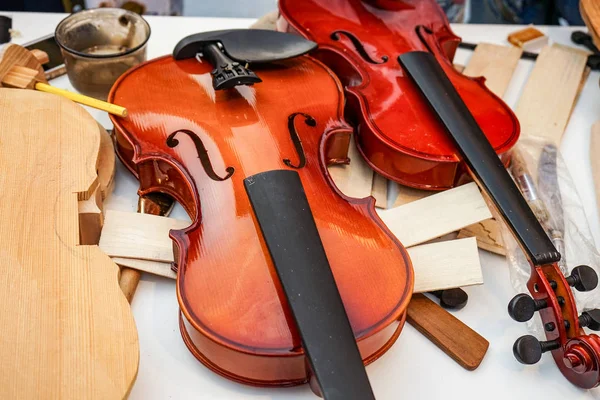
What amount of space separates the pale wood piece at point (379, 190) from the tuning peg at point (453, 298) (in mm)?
248

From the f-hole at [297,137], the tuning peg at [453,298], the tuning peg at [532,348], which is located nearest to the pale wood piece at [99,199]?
the f-hole at [297,137]

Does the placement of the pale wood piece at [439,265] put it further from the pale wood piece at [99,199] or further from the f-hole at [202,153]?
the f-hole at [202,153]

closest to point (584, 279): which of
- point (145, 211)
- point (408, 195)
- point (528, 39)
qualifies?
point (408, 195)

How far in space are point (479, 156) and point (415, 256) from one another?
0.22 m

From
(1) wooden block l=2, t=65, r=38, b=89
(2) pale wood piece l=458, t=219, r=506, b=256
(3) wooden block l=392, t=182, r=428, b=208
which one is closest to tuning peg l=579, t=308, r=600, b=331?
(2) pale wood piece l=458, t=219, r=506, b=256

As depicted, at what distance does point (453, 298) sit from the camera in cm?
116

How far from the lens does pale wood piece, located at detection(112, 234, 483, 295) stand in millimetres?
1152

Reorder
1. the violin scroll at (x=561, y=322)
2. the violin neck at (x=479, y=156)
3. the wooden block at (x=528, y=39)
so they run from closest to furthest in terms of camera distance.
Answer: the violin scroll at (x=561, y=322), the violin neck at (x=479, y=156), the wooden block at (x=528, y=39)

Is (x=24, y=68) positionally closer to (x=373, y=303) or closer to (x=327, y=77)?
(x=327, y=77)

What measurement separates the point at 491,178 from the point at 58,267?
2.45ft

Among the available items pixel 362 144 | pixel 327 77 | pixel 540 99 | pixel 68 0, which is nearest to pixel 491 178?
pixel 362 144

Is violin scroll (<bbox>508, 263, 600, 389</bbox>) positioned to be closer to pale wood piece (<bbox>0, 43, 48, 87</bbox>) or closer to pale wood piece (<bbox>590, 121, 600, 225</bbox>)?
pale wood piece (<bbox>590, 121, 600, 225</bbox>)

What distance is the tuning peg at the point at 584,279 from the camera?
103 cm

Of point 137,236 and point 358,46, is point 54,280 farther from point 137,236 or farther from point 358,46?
point 358,46
